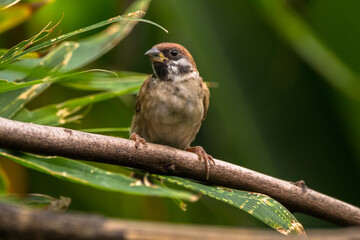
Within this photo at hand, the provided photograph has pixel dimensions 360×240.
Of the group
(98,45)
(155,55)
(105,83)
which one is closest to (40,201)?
(105,83)

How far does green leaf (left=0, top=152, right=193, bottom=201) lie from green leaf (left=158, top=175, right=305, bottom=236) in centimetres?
43

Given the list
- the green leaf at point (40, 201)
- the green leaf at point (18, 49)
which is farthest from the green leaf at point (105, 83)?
the green leaf at point (40, 201)

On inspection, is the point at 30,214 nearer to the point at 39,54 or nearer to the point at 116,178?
the point at 116,178

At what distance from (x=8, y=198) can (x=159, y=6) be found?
120 inches

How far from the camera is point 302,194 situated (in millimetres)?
2449

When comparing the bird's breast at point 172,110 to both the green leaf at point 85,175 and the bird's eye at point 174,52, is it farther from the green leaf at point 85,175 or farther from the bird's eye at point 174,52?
the green leaf at point 85,175

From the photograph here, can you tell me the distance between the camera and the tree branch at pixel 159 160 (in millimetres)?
1924

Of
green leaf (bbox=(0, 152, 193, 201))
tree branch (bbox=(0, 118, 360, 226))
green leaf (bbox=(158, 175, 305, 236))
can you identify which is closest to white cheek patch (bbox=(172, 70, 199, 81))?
tree branch (bbox=(0, 118, 360, 226))

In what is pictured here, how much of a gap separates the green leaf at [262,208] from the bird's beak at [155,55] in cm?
144

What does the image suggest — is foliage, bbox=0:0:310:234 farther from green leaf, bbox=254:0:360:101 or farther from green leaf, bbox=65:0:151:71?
green leaf, bbox=254:0:360:101

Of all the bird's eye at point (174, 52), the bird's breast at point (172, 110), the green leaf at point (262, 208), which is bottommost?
the green leaf at point (262, 208)

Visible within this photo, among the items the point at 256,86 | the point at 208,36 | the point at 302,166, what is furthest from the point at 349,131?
the point at 208,36

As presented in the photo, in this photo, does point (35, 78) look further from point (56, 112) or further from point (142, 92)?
point (142, 92)

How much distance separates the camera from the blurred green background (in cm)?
412
